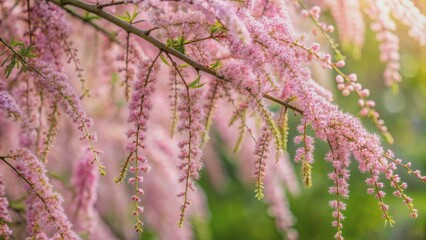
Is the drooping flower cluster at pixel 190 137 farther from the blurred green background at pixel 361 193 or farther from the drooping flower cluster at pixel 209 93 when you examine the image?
the blurred green background at pixel 361 193

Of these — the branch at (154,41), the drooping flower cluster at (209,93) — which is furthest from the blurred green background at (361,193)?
the branch at (154,41)

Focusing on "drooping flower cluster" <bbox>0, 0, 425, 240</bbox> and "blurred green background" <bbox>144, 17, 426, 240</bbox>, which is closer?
"drooping flower cluster" <bbox>0, 0, 425, 240</bbox>

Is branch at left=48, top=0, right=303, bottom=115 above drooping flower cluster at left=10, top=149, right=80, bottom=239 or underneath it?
above

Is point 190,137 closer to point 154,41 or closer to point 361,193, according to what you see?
point 154,41

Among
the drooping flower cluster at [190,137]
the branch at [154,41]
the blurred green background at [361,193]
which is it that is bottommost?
the drooping flower cluster at [190,137]

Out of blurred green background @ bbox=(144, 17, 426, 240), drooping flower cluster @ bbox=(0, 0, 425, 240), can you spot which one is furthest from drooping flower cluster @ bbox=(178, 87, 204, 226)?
blurred green background @ bbox=(144, 17, 426, 240)

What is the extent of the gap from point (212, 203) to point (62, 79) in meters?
8.21

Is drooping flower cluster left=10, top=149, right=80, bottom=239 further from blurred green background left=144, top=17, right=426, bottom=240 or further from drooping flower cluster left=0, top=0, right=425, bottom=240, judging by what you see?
blurred green background left=144, top=17, right=426, bottom=240

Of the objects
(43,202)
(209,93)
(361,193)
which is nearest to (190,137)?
(209,93)

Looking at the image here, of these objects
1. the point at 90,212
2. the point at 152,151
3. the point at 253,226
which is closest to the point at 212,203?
the point at 253,226

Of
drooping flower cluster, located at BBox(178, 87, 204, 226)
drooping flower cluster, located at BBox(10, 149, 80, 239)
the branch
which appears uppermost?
the branch

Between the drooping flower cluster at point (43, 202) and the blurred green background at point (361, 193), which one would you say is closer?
the drooping flower cluster at point (43, 202)

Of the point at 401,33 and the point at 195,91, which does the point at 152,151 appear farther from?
the point at 401,33

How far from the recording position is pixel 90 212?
285 cm
